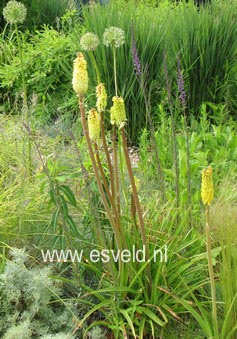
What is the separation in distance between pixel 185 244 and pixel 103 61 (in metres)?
2.66

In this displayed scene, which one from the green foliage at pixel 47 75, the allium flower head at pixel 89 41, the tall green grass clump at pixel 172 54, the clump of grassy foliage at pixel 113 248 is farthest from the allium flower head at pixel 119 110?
the green foliage at pixel 47 75

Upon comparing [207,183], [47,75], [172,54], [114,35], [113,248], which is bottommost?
[113,248]

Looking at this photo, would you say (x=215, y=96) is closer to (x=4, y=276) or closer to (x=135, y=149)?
(x=135, y=149)

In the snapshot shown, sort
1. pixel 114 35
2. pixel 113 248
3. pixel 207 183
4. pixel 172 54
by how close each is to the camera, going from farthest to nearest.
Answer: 1. pixel 172 54
2. pixel 113 248
3. pixel 114 35
4. pixel 207 183

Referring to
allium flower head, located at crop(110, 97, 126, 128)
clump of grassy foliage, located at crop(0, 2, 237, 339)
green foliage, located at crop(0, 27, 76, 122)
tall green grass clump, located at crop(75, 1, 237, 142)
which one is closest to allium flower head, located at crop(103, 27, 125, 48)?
clump of grassy foliage, located at crop(0, 2, 237, 339)

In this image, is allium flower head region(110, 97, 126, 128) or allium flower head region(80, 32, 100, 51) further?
allium flower head region(80, 32, 100, 51)

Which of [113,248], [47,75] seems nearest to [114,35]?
[113,248]

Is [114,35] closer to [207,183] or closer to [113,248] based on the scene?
[113,248]

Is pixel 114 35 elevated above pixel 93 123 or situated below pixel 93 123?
above

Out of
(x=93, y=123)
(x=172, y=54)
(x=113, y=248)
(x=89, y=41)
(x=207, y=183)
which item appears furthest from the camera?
(x=172, y=54)

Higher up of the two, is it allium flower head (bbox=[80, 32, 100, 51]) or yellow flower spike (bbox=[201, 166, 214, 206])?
allium flower head (bbox=[80, 32, 100, 51])

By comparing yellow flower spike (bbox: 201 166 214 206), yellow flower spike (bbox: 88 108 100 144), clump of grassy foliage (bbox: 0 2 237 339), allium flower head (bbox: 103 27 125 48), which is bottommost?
clump of grassy foliage (bbox: 0 2 237 339)

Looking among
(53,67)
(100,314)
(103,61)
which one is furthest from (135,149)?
(100,314)

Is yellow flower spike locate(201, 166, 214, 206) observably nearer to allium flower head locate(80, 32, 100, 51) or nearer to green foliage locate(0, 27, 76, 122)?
allium flower head locate(80, 32, 100, 51)
